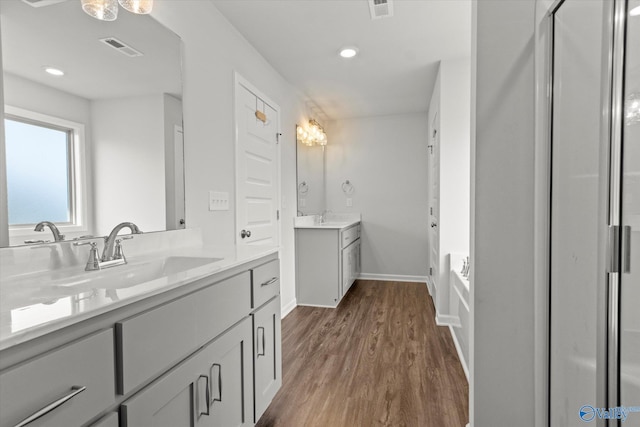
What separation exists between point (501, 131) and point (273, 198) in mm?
2074

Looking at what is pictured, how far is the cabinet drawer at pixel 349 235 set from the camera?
12.1 ft

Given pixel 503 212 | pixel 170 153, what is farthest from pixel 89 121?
pixel 503 212

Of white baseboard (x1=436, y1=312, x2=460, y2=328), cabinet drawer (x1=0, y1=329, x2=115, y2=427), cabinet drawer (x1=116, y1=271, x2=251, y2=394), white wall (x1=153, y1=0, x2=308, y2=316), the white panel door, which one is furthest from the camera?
white baseboard (x1=436, y1=312, x2=460, y2=328)

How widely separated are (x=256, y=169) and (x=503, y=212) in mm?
1889

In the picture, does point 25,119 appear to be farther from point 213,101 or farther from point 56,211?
point 213,101

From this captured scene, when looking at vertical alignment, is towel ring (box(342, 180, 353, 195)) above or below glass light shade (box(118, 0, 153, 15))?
below

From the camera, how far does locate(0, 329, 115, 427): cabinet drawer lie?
56cm

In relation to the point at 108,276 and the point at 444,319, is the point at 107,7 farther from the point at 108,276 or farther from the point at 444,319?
the point at 444,319

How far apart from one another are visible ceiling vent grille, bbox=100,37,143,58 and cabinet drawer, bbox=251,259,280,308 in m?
1.16

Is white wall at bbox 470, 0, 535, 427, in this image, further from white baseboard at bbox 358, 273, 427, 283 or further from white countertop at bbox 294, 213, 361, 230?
white baseboard at bbox 358, 273, 427, 283

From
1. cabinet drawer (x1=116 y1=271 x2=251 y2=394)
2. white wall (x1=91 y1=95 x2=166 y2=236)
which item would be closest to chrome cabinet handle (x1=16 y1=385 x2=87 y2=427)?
cabinet drawer (x1=116 y1=271 x2=251 y2=394)

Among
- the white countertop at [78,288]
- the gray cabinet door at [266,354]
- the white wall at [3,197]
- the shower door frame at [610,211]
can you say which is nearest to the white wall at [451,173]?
the gray cabinet door at [266,354]

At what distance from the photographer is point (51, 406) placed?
0.62m

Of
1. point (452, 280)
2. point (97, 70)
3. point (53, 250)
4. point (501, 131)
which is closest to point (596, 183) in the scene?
point (501, 131)
